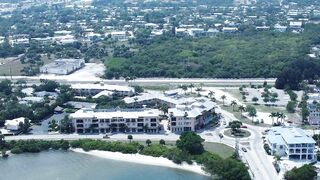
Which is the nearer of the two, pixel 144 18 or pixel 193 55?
pixel 193 55

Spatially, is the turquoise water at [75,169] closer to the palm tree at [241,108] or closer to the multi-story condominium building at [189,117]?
the multi-story condominium building at [189,117]

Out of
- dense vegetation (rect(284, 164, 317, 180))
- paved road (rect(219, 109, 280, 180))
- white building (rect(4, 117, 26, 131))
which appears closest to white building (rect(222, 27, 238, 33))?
paved road (rect(219, 109, 280, 180))

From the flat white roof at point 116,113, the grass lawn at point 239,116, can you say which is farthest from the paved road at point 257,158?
the flat white roof at point 116,113

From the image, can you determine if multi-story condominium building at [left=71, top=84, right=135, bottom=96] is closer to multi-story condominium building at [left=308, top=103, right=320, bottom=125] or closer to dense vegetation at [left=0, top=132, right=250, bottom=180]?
dense vegetation at [left=0, top=132, right=250, bottom=180]

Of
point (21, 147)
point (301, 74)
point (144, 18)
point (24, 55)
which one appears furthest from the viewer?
point (144, 18)

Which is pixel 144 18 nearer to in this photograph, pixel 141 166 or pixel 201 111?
pixel 201 111

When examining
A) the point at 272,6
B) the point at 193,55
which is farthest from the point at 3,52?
the point at 272,6
